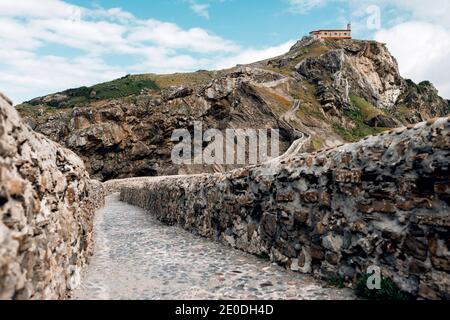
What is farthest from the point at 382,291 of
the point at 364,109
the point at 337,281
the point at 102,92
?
the point at 102,92

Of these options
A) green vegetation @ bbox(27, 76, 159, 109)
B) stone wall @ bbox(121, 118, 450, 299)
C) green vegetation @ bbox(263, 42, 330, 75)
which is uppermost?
green vegetation @ bbox(263, 42, 330, 75)

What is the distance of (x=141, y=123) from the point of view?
6506cm

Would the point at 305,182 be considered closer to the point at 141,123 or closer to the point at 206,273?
the point at 206,273

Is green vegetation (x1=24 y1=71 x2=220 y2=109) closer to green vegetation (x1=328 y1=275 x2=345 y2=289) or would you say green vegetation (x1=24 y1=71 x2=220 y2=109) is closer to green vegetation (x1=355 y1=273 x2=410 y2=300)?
green vegetation (x1=328 y1=275 x2=345 y2=289)

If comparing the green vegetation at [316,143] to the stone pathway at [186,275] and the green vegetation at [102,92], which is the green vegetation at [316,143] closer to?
the stone pathway at [186,275]

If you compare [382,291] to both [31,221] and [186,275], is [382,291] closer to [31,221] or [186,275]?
[186,275]

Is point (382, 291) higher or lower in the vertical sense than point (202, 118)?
lower

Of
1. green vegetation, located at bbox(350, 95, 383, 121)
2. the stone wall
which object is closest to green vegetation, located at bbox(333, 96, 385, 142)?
green vegetation, located at bbox(350, 95, 383, 121)

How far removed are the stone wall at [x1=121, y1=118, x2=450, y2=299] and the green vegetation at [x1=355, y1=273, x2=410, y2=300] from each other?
0.11 m

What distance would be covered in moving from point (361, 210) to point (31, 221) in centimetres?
518

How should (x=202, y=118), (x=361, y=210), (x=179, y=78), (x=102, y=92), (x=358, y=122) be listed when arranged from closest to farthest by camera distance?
(x=361, y=210) → (x=202, y=118) → (x=358, y=122) → (x=102, y=92) → (x=179, y=78)

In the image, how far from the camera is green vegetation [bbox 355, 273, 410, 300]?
543 cm

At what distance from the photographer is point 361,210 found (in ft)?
20.6
